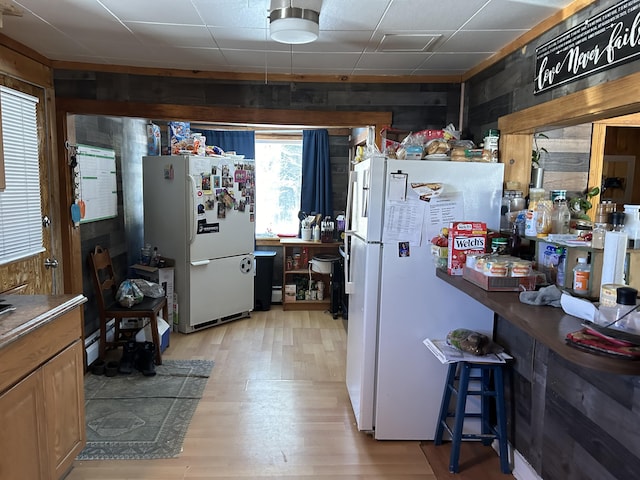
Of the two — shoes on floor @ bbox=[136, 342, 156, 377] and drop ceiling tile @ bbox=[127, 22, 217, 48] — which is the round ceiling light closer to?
drop ceiling tile @ bbox=[127, 22, 217, 48]

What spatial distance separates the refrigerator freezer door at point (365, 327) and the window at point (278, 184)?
3.04 m

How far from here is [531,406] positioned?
2268 millimetres

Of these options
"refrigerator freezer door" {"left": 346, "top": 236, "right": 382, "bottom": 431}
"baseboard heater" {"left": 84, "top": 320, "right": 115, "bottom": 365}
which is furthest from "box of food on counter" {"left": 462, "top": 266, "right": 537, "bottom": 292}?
"baseboard heater" {"left": 84, "top": 320, "right": 115, "bottom": 365}

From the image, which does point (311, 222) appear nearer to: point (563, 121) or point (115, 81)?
point (115, 81)

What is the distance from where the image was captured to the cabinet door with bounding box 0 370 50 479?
1.69 m

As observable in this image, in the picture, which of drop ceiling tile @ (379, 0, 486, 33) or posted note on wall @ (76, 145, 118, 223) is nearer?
drop ceiling tile @ (379, 0, 486, 33)

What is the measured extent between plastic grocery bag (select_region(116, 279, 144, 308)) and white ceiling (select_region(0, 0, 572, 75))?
1.71m

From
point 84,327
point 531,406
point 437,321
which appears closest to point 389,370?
point 437,321

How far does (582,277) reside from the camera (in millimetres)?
1849

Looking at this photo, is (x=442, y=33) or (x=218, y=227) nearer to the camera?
(x=442, y=33)

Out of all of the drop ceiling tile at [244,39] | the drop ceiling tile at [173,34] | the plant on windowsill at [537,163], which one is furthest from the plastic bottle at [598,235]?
the drop ceiling tile at [173,34]

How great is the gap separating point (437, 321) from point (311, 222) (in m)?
2.98

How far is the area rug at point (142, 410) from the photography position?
100.0 inches

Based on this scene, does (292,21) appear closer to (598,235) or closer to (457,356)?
(598,235)
